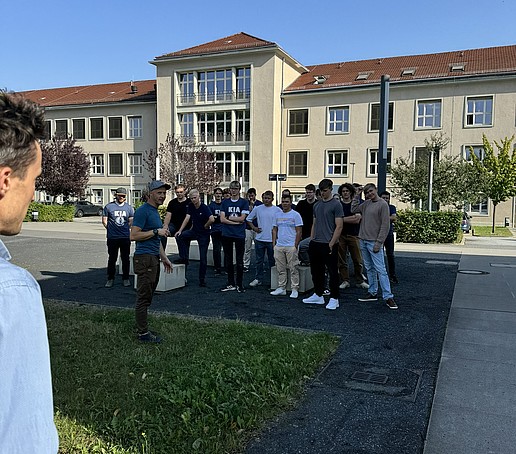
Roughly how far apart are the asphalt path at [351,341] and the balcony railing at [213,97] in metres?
31.0

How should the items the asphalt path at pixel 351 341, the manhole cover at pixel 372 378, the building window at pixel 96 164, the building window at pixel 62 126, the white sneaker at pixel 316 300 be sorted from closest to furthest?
the asphalt path at pixel 351 341 < the manhole cover at pixel 372 378 < the white sneaker at pixel 316 300 < the building window at pixel 96 164 < the building window at pixel 62 126

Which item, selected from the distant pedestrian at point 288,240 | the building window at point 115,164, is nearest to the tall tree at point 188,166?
the building window at point 115,164

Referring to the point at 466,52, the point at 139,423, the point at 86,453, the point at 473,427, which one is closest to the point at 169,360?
the point at 139,423

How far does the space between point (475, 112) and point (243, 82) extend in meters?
19.1

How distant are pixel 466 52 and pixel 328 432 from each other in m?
43.0

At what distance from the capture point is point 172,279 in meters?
8.54

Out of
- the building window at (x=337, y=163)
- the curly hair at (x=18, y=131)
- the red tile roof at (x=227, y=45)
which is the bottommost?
the curly hair at (x=18, y=131)

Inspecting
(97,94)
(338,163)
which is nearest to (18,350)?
(338,163)

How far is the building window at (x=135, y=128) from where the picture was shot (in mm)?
46406

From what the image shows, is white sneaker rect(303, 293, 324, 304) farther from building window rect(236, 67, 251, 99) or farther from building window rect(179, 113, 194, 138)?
building window rect(179, 113, 194, 138)

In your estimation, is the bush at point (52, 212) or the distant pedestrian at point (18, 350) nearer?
the distant pedestrian at point (18, 350)

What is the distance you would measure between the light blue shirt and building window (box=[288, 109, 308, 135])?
131 ft

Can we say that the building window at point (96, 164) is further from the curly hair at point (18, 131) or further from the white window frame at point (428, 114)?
the curly hair at point (18, 131)

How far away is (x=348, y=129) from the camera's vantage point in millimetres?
38094
